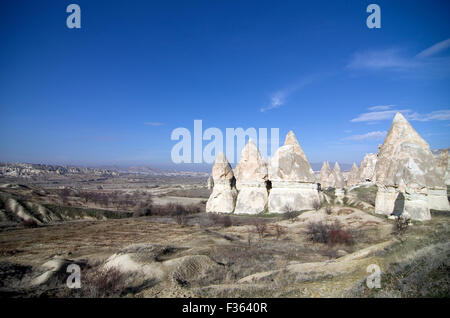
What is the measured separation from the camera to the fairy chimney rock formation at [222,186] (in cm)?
2716

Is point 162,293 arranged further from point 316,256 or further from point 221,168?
point 221,168

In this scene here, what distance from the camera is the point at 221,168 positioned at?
2753cm

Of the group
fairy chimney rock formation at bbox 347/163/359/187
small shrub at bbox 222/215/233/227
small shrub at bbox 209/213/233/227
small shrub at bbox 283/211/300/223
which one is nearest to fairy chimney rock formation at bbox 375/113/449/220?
small shrub at bbox 283/211/300/223

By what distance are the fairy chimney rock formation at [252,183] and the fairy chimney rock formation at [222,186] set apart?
968 mm

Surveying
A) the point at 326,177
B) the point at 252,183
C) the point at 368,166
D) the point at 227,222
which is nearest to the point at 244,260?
the point at 227,222

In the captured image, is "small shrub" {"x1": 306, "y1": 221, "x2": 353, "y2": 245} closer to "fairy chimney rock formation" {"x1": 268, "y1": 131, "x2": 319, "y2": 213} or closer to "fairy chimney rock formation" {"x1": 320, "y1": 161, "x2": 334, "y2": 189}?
"fairy chimney rock formation" {"x1": 268, "y1": 131, "x2": 319, "y2": 213}

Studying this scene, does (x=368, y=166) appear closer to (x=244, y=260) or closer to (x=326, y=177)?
(x=326, y=177)

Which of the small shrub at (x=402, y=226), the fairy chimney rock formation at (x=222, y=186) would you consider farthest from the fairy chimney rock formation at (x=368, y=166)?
the small shrub at (x=402, y=226)

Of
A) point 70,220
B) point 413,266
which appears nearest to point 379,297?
point 413,266

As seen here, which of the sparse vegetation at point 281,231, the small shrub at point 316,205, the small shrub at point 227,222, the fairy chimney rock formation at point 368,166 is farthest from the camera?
the fairy chimney rock formation at point 368,166

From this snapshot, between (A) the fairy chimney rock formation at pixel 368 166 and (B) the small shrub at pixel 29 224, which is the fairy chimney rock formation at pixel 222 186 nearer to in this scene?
(B) the small shrub at pixel 29 224

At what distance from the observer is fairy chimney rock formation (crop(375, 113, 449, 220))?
16.3 m
